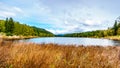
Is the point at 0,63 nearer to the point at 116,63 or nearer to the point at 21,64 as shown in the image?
the point at 21,64

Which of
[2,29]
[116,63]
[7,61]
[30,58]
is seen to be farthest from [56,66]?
[2,29]

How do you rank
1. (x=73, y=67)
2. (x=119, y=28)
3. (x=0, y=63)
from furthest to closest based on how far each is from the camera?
1. (x=119, y=28)
2. (x=73, y=67)
3. (x=0, y=63)

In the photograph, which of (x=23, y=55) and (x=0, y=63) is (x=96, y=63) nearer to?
(x=23, y=55)

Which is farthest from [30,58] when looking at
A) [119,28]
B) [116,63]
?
[119,28]

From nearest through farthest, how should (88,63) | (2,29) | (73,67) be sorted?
(73,67) < (88,63) < (2,29)

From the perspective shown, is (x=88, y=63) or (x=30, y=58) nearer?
(x=30, y=58)

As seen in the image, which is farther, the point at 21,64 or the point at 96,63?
the point at 96,63

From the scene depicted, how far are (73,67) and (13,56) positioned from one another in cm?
188

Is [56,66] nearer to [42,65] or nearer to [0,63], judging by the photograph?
[42,65]

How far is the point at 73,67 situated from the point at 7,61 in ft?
6.15

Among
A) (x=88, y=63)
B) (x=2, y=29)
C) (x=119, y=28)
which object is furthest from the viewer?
(x=119, y=28)

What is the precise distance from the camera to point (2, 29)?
407 feet

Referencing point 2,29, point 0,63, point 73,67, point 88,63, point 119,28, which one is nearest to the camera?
point 0,63

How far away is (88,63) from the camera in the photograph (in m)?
6.89
